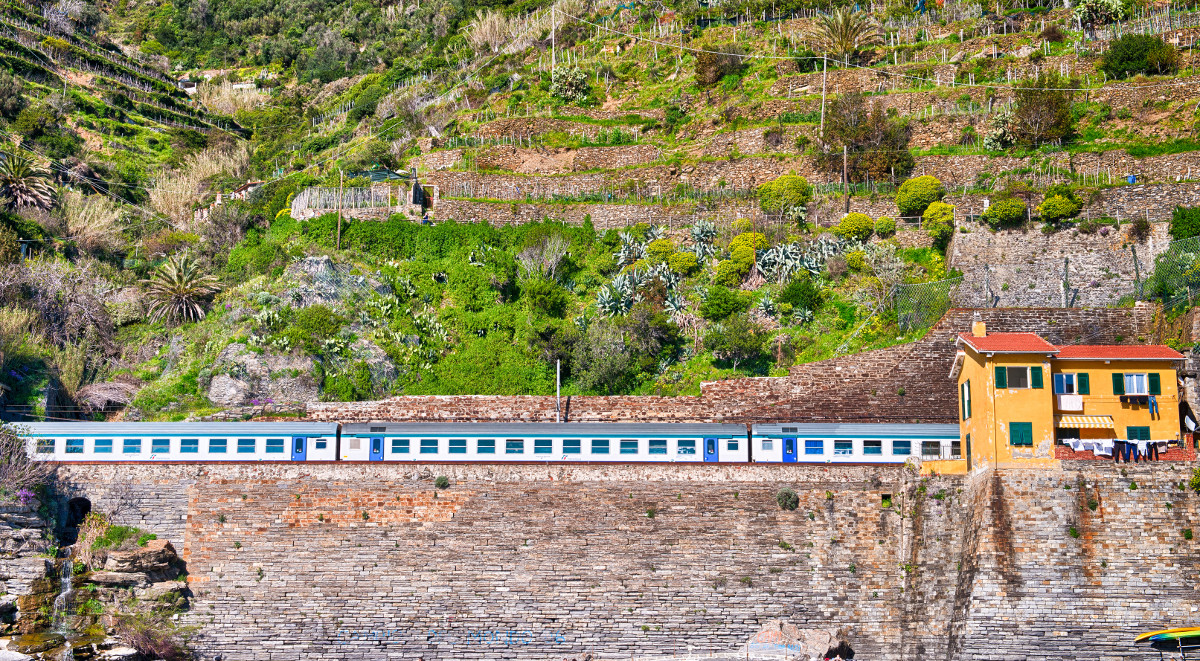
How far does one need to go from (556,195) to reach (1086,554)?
28.5 meters

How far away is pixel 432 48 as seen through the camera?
78625 millimetres

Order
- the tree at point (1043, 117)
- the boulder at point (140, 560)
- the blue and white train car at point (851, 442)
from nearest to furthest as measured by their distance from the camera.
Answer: the boulder at point (140, 560)
the blue and white train car at point (851, 442)
the tree at point (1043, 117)

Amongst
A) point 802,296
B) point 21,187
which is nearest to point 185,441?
point 802,296

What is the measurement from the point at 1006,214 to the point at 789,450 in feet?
46.2

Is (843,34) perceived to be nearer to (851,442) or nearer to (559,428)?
(851,442)

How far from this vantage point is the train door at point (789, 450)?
118ft

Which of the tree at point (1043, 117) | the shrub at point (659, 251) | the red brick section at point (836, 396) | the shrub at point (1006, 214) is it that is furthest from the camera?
the tree at point (1043, 117)

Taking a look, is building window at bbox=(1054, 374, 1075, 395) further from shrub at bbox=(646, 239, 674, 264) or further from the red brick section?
shrub at bbox=(646, 239, 674, 264)

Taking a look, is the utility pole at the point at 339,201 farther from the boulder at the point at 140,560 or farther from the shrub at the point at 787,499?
the shrub at the point at 787,499

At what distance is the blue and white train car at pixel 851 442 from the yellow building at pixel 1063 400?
1.59 meters

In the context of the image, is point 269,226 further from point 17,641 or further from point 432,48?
point 432,48

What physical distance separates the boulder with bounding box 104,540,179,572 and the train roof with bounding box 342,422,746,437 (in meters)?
6.50

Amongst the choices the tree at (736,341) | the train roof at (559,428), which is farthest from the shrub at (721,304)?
the train roof at (559,428)

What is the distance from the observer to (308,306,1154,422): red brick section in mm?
38250
